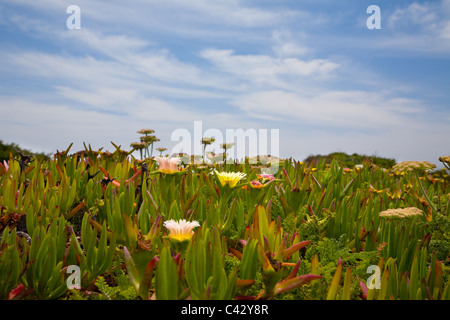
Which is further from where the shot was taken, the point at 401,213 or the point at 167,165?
the point at 167,165

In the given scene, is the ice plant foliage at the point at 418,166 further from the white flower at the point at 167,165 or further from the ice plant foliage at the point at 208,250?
the white flower at the point at 167,165

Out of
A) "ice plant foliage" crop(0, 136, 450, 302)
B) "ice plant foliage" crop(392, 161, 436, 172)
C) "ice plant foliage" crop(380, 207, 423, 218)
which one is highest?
"ice plant foliage" crop(392, 161, 436, 172)

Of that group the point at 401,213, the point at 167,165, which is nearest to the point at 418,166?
the point at 401,213

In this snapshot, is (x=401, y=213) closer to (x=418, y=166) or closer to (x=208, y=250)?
(x=418, y=166)

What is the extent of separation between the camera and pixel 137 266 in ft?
5.83

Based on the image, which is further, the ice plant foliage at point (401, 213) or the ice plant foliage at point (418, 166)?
the ice plant foliage at point (418, 166)

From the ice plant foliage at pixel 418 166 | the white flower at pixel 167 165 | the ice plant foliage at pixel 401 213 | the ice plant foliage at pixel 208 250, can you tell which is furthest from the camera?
the ice plant foliage at pixel 418 166

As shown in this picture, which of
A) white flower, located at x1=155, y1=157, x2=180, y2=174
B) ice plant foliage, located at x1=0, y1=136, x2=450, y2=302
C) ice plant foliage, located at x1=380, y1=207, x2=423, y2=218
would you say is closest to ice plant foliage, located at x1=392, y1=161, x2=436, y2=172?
ice plant foliage, located at x1=0, y1=136, x2=450, y2=302

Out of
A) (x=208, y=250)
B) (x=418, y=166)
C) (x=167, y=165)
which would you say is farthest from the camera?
(x=418, y=166)

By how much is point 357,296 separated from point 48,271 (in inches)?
59.6

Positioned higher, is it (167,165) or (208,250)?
(167,165)

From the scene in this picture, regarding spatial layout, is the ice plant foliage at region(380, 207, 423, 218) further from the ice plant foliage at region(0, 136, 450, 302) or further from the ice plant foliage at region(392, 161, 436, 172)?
the ice plant foliage at region(392, 161, 436, 172)

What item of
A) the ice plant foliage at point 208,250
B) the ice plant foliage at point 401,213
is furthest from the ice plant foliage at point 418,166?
the ice plant foliage at point 401,213

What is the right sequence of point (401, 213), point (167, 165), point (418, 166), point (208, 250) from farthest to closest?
point (418, 166)
point (167, 165)
point (401, 213)
point (208, 250)
